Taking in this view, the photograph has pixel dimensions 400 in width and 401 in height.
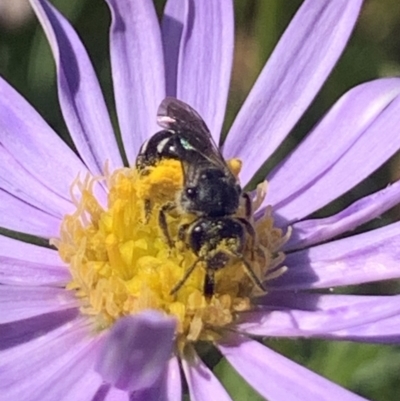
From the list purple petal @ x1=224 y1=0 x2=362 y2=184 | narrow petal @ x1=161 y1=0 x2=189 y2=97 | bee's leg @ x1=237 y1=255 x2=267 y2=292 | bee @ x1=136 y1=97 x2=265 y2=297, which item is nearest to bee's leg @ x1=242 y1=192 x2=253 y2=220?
bee @ x1=136 y1=97 x2=265 y2=297

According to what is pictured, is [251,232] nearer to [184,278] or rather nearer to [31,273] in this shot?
[184,278]

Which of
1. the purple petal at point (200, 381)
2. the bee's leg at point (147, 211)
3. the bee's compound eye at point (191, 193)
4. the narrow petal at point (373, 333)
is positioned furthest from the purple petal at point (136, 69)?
the narrow petal at point (373, 333)

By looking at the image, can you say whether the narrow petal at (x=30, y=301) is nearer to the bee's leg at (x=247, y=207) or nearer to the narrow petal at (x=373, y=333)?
the bee's leg at (x=247, y=207)

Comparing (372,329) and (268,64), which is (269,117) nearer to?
(268,64)

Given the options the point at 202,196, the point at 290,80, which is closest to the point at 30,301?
the point at 202,196

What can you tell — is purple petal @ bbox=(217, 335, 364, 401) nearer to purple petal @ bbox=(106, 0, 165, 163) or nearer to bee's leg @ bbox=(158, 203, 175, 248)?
bee's leg @ bbox=(158, 203, 175, 248)
